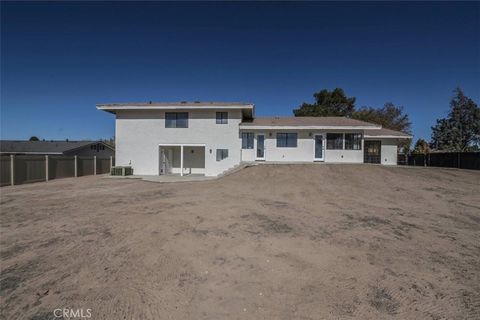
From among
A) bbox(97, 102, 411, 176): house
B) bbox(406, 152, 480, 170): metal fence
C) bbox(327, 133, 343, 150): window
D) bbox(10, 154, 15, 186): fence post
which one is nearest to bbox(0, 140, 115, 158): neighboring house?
bbox(97, 102, 411, 176): house

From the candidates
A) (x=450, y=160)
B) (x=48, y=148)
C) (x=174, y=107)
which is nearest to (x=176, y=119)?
(x=174, y=107)

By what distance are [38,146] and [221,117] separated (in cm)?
2933

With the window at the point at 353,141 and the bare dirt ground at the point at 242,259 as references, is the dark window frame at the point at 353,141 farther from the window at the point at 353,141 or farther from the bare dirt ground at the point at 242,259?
the bare dirt ground at the point at 242,259

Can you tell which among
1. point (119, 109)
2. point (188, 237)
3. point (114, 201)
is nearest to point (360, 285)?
point (188, 237)

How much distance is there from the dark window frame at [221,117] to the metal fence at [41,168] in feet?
39.1

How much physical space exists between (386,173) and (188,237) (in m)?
13.5

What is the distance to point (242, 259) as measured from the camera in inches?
185

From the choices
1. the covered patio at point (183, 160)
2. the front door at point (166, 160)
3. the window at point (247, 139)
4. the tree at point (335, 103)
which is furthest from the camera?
the tree at point (335, 103)

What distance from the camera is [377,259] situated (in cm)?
472

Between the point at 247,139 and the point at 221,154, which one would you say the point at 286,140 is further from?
the point at 221,154

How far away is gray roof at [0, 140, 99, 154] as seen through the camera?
33625mm

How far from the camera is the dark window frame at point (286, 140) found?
20.4 m

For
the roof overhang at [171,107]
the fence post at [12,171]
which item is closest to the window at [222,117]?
the roof overhang at [171,107]

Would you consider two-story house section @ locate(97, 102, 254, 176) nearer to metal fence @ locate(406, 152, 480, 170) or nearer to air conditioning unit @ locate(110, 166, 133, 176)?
air conditioning unit @ locate(110, 166, 133, 176)
